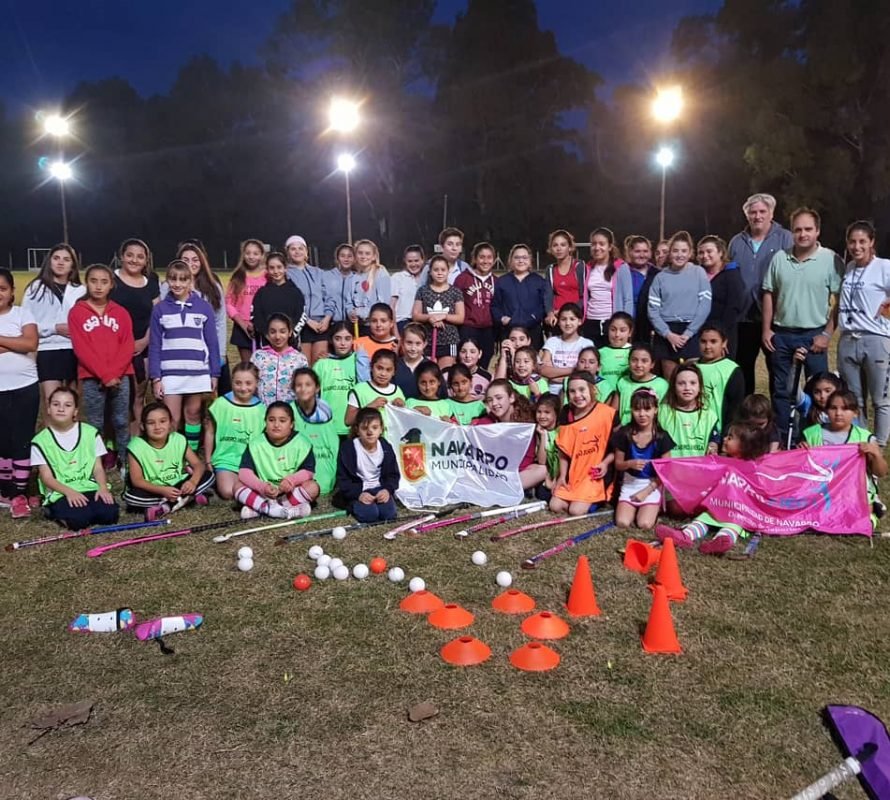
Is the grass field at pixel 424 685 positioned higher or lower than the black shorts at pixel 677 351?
lower

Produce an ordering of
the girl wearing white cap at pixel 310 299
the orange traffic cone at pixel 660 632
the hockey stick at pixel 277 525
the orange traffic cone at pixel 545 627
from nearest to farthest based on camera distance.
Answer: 1. the orange traffic cone at pixel 660 632
2. the orange traffic cone at pixel 545 627
3. the hockey stick at pixel 277 525
4. the girl wearing white cap at pixel 310 299

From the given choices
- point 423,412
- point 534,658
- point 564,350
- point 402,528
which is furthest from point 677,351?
point 534,658

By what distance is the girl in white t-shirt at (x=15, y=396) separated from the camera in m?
6.92

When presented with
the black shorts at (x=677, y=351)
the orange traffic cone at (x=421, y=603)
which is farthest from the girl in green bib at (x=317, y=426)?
the black shorts at (x=677, y=351)

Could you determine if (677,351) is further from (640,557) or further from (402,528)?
(402,528)

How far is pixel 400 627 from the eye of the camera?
4758 mm

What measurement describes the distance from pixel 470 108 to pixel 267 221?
16.9 meters

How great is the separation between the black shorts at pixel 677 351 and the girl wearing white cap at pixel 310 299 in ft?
11.9

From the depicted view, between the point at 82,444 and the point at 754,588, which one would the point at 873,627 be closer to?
the point at 754,588

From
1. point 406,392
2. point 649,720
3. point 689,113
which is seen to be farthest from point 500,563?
point 689,113

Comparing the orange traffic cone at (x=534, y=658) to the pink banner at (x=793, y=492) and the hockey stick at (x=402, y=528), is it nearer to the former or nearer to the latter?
the hockey stick at (x=402, y=528)

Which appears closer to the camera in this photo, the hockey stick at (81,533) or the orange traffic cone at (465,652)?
the orange traffic cone at (465,652)

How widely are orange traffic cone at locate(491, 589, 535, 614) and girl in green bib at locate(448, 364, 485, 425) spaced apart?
2836mm

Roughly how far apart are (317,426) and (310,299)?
2.18 m
